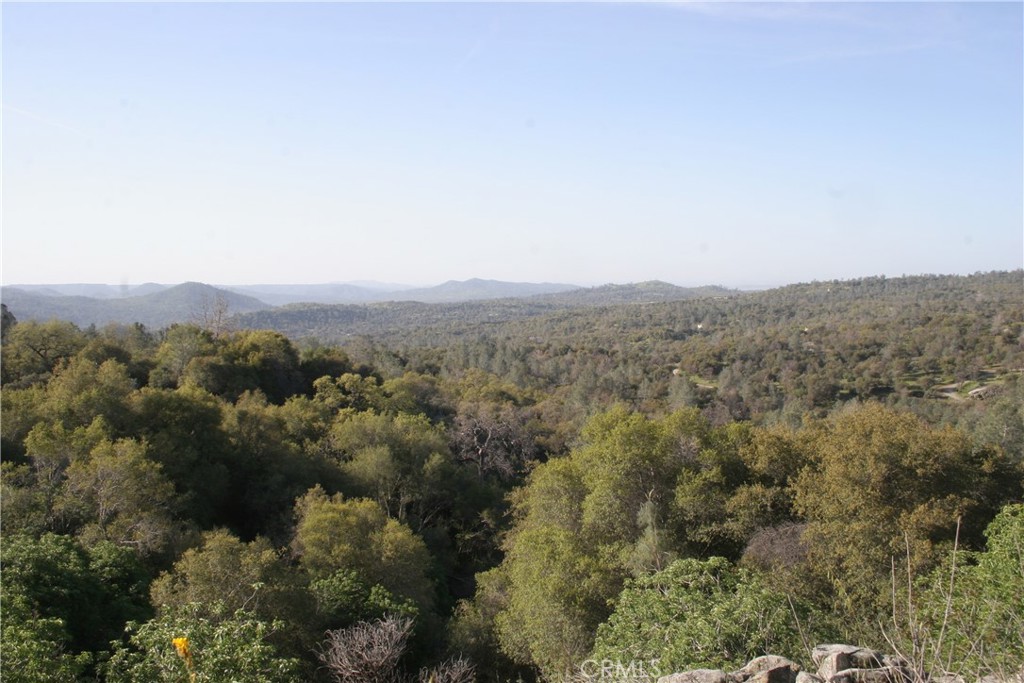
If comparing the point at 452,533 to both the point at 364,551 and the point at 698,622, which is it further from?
the point at 698,622

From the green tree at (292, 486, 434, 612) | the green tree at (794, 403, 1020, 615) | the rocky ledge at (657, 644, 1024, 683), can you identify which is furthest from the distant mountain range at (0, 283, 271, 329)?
the rocky ledge at (657, 644, 1024, 683)

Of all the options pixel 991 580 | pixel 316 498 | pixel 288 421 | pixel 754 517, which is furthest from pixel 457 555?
pixel 991 580

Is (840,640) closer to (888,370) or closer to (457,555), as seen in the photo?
(457,555)

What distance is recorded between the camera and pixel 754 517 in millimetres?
13383

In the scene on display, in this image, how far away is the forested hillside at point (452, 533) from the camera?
8070 millimetres

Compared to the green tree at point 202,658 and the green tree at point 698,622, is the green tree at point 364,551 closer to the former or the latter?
the green tree at point 698,622

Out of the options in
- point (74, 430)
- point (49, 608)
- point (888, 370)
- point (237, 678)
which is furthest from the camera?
point (888, 370)

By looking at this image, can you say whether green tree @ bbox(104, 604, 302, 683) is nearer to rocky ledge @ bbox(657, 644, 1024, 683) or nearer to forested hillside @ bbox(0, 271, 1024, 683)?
forested hillside @ bbox(0, 271, 1024, 683)

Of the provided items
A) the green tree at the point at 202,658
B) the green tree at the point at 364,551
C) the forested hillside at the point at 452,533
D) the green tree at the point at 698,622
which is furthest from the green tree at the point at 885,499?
the green tree at the point at 202,658

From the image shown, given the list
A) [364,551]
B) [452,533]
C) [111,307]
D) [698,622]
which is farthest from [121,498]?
[111,307]

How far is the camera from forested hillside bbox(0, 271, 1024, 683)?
8.07m

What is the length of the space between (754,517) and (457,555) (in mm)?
10124

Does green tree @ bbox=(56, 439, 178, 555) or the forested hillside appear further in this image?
green tree @ bbox=(56, 439, 178, 555)

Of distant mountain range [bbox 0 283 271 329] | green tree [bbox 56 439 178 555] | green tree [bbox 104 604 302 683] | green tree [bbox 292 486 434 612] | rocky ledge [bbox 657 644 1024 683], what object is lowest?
green tree [bbox 292 486 434 612]
